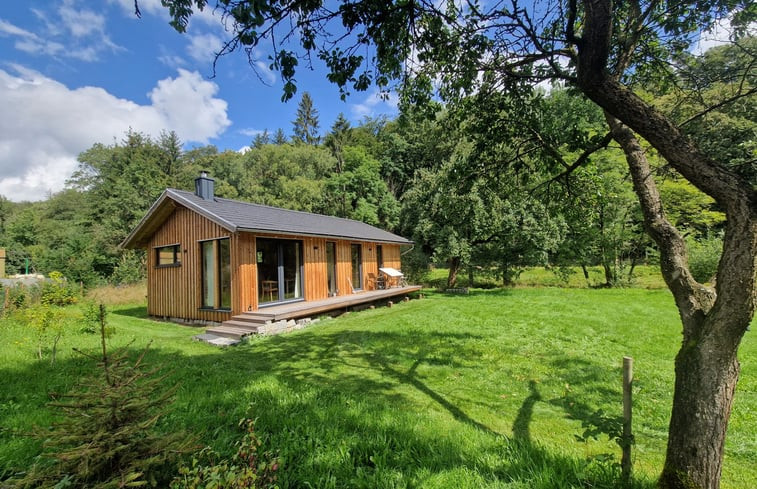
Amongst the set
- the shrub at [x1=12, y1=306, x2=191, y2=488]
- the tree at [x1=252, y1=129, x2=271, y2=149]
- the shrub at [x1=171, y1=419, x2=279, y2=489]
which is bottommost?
the shrub at [x1=171, y1=419, x2=279, y2=489]

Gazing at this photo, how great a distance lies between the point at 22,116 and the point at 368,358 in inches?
1128

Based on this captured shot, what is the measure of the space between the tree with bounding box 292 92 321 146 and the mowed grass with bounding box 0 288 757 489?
4063 centimetres

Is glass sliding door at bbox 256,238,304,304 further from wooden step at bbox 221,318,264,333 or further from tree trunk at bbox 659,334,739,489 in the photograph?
tree trunk at bbox 659,334,739,489

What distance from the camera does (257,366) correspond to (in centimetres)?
568

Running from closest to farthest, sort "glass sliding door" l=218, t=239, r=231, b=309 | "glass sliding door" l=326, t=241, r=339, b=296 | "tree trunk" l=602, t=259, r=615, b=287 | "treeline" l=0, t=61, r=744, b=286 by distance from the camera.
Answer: "treeline" l=0, t=61, r=744, b=286, "glass sliding door" l=218, t=239, r=231, b=309, "glass sliding door" l=326, t=241, r=339, b=296, "tree trunk" l=602, t=259, r=615, b=287

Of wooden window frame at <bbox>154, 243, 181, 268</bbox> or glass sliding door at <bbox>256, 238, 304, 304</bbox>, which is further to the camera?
wooden window frame at <bbox>154, 243, 181, 268</bbox>

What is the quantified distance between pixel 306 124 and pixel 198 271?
39.7 meters

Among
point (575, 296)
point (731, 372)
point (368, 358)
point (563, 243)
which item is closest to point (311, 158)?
point (563, 243)

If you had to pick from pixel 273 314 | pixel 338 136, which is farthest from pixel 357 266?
pixel 338 136

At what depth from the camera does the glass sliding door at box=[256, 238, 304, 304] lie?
1054cm

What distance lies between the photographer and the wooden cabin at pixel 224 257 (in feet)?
31.4

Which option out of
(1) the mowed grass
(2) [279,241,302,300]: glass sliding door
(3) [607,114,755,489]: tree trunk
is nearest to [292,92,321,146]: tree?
(2) [279,241,302,300]: glass sliding door

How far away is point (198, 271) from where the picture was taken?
1038cm

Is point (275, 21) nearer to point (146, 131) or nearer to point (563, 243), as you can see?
point (563, 243)
